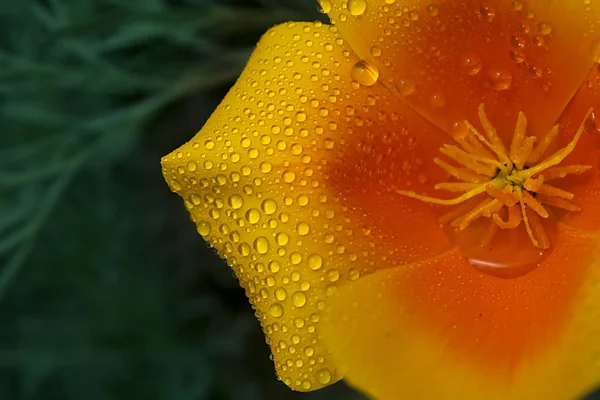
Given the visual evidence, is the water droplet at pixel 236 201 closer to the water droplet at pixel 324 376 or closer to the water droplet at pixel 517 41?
the water droplet at pixel 324 376

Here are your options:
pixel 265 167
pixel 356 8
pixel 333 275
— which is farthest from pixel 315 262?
pixel 356 8

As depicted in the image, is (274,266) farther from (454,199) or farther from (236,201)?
(454,199)

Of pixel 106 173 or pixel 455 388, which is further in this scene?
pixel 106 173

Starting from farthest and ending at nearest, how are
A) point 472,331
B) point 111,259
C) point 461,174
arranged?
point 111,259, point 461,174, point 472,331

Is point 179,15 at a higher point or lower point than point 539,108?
lower

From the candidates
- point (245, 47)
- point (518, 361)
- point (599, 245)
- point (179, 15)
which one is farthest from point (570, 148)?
point (245, 47)

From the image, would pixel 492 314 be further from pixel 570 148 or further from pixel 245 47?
pixel 245 47
